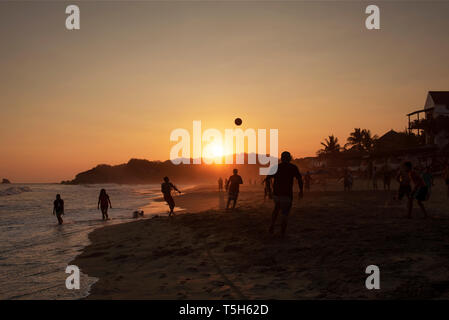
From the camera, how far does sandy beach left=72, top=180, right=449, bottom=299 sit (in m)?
4.84

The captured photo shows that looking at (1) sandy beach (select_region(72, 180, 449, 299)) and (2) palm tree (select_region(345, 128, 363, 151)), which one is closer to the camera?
(1) sandy beach (select_region(72, 180, 449, 299))

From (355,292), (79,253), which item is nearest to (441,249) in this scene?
(355,292)

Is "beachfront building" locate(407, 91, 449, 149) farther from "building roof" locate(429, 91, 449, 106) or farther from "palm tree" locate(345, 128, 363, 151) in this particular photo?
"palm tree" locate(345, 128, 363, 151)

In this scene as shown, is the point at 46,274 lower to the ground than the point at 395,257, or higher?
lower

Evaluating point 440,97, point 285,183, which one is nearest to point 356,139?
point 440,97

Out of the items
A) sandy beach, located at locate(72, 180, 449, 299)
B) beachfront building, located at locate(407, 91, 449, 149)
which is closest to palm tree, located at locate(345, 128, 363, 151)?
beachfront building, located at locate(407, 91, 449, 149)

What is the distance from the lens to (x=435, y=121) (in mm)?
42562

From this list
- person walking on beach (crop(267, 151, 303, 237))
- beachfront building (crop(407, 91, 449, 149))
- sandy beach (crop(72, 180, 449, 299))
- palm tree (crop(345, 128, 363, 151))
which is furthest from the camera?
palm tree (crop(345, 128, 363, 151))

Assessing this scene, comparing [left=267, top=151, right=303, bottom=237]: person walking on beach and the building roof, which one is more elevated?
the building roof

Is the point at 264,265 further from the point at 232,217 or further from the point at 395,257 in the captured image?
the point at 232,217

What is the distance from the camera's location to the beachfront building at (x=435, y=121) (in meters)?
42.6

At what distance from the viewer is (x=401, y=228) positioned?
8438mm

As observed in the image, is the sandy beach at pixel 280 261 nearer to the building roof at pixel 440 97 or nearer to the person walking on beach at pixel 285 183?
the person walking on beach at pixel 285 183
